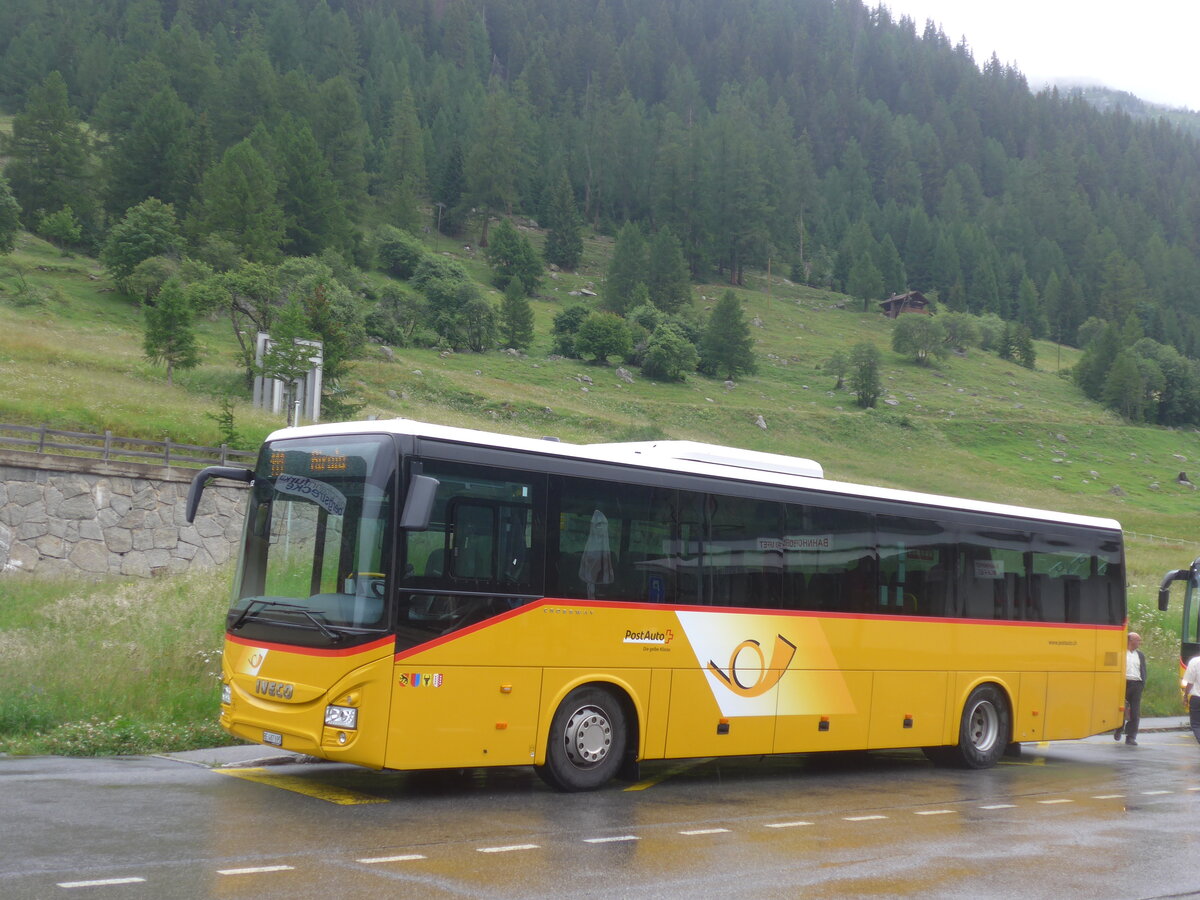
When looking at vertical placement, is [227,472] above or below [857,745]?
above

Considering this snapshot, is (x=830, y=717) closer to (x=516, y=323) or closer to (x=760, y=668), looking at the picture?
(x=760, y=668)

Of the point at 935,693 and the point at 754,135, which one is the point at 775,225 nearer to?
the point at 754,135

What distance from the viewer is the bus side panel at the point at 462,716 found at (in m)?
9.70

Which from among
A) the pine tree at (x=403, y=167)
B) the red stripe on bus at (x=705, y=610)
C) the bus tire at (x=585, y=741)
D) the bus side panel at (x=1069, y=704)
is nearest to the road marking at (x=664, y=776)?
the bus tire at (x=585, y=741)

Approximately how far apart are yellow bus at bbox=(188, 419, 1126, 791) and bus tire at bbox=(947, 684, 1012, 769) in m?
0.03

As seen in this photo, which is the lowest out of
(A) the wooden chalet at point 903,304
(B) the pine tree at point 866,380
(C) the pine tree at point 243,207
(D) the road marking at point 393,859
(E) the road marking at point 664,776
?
(E) the road marking at point 664,776

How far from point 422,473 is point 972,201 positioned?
7879 inches

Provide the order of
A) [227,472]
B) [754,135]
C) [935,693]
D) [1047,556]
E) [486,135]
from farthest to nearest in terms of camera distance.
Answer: [754,135] < [486,135] < [1047,556] < [935,693] < [227,472]

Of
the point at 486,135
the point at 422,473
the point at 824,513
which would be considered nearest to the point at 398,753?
the point at 422,473

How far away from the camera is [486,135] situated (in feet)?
463

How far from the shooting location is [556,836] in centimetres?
886

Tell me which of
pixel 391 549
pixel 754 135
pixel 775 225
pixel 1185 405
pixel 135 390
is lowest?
pixel 391 549

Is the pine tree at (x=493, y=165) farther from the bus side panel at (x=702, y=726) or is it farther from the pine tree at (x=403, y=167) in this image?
the bus side panel at (x=702, y=726)

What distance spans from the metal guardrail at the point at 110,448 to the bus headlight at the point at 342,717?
20.7 meters
